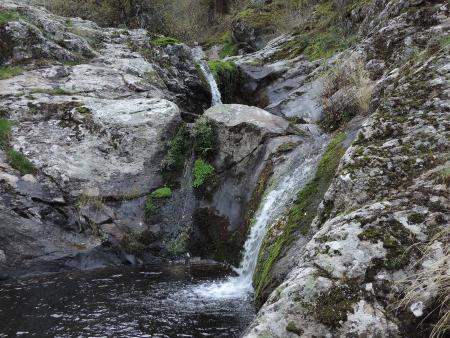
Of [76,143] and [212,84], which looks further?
[212,84]

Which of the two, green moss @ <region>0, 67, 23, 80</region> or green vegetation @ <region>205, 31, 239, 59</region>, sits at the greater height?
green vegetation @ <region>205, 31, 239, 59</region>

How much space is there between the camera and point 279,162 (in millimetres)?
10109

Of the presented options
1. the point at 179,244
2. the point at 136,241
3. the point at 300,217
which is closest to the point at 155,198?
the point at 136,241

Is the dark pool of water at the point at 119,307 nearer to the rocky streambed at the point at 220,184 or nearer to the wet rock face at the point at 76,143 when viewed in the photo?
the rocky streambed at the point at 220,184

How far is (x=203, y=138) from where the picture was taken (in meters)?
11.7

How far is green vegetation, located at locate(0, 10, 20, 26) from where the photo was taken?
13703 mm

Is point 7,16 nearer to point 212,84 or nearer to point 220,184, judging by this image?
point 212,84

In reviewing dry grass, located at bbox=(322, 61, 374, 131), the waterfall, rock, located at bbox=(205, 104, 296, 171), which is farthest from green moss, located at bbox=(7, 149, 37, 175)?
the waterfall

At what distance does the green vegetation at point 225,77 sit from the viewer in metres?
17.9

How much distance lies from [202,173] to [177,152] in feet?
→ 3.21

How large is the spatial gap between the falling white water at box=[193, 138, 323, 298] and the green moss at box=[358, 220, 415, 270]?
167 inches

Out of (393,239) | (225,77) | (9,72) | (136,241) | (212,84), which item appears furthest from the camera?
(225,77)

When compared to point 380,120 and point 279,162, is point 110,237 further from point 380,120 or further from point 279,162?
point 380,120

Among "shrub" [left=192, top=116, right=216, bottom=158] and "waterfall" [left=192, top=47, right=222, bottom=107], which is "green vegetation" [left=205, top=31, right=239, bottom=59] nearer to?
"waterfall" [left=192, top=47, right=222, bottom=107]
